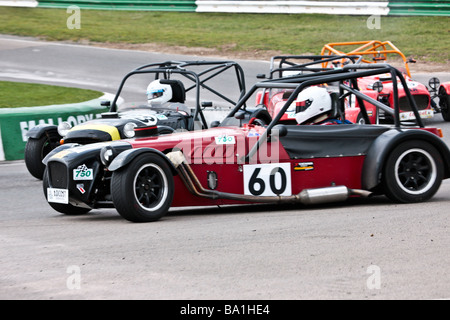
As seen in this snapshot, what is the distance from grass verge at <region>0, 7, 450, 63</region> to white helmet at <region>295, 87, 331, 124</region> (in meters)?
14.1

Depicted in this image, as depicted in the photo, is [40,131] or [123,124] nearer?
[123,124]

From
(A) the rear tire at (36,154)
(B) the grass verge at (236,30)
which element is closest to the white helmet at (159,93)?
(A) the rear tire at (36,154)

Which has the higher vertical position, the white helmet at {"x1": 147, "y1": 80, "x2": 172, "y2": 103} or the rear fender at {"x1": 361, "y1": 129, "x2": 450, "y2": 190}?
the white helmet at {"x1": 147, "y1": 80, "x2": 172, "y2": 103}

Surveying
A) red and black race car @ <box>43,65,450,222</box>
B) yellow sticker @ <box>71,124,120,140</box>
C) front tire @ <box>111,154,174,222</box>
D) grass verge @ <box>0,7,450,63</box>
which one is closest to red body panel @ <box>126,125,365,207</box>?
red and black race car @ <box>43,65,450,222</box>

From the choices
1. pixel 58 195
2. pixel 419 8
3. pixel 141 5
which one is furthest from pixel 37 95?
pixel 419 8

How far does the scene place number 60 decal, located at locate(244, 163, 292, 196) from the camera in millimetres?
7383

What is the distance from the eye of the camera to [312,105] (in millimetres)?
7887

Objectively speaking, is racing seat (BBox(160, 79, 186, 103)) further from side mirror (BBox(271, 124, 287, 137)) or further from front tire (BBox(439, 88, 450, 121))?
front tire (BBox(439, 88, 450, 121))

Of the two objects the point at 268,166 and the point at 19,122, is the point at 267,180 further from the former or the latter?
the point at 19,122

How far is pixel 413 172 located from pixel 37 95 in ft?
33.5

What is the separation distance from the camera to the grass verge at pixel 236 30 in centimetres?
2289

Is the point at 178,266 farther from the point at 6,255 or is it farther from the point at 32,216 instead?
the point at 32,216
